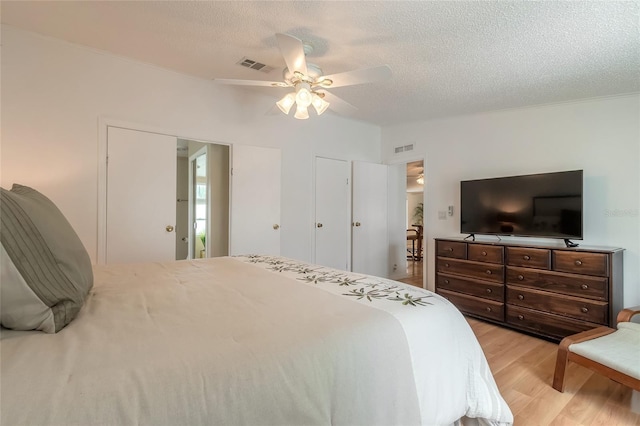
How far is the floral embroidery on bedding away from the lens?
130cm

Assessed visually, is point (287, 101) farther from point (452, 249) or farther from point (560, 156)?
point (560, 156)

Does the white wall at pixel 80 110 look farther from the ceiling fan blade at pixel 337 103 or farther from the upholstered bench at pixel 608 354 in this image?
the upholstered bench at pixel 608 354

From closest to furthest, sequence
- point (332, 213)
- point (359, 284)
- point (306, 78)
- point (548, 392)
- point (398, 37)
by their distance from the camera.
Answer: point (359, 284) < point (548, 392) < point (306, 78) < point (398, 37) < point (332, 213)

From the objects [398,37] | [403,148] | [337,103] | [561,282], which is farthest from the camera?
[403,148]

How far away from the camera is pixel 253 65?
2.72m

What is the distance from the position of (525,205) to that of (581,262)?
783mm

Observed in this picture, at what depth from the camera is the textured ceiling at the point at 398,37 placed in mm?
1932

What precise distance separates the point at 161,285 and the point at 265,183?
2.26 meters

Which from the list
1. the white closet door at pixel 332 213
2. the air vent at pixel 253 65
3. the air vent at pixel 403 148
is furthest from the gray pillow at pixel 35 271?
the air vent at pixel 403 148

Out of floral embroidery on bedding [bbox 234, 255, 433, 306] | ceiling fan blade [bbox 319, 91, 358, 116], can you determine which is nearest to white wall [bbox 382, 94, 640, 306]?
ceiling fan blade [bbox 319, 91, 358, 116]

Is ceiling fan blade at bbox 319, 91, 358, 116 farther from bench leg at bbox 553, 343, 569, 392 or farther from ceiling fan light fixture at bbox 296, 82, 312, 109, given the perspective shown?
bench leg at bbox 553, 343, 569, 392

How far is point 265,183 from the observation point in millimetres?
3609


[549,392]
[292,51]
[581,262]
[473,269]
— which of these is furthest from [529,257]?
[292,51]

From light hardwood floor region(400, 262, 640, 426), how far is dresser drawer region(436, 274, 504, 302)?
57 centimetres
